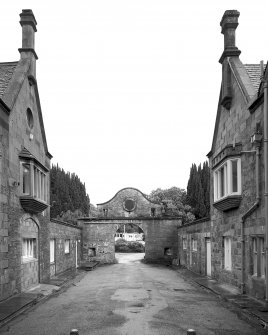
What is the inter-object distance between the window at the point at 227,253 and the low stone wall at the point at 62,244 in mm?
9129

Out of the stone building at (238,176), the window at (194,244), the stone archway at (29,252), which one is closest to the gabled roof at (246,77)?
the stone building at (238,176)

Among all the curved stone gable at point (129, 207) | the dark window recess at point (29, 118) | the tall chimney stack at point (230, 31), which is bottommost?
the curved stone gable at point (129, 207)

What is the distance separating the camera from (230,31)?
1878 centimetres

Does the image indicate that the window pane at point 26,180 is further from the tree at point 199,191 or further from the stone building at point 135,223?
the tree at point 199,191

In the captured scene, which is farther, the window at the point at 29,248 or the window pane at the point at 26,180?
the window at the point at 29,248

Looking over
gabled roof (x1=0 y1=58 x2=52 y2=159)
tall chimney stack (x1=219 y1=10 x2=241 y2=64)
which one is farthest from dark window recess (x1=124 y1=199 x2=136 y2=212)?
tall chimney stack (x1=219 y1=10 x2=241 y2=64)

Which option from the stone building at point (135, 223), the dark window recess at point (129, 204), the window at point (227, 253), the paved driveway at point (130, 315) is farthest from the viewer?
the dark window recess at point (129, 204)

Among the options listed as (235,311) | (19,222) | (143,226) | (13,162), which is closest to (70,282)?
(19,222)

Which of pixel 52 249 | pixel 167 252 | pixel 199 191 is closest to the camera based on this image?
pixel 52 249

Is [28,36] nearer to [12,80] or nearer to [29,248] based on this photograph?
[12,80]

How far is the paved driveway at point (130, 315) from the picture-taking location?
995cm

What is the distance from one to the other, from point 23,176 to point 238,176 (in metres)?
7.94

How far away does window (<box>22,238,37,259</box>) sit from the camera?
58.7 feet

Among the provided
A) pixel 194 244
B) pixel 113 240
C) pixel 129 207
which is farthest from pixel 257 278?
pixel 129 207
